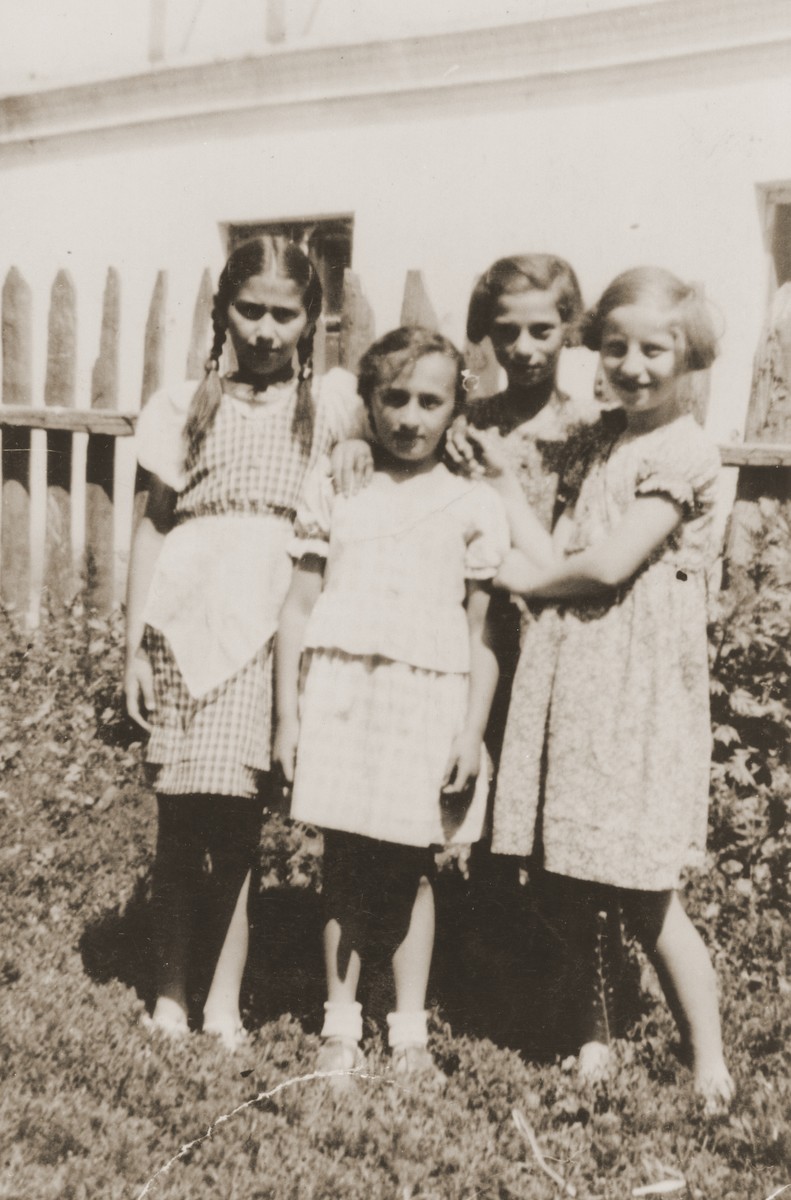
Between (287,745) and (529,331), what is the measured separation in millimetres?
1203

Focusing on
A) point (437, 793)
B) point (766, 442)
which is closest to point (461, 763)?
point (437, 793)

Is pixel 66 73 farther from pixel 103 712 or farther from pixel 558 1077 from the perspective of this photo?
pixel 558 1077

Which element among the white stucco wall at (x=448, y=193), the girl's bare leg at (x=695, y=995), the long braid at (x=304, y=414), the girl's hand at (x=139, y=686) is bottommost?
the girl's bare leg at (x=695, y=995)

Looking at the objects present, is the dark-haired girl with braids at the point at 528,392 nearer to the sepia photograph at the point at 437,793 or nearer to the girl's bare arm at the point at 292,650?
the sepia photograph at the point at 437,793

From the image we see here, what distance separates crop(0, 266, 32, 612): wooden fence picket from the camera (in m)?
5.54

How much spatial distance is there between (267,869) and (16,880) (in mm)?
824

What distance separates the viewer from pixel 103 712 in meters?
4.89

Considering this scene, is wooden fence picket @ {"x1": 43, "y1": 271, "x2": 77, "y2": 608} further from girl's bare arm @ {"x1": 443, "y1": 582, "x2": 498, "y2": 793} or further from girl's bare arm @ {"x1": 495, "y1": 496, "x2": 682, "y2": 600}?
girl's bare arm @ {"x1": 495, "y1": 496, "x2": 682, "y2": 600}

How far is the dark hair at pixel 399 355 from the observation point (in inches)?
109

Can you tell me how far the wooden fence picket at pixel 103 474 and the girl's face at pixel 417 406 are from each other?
2854 mm

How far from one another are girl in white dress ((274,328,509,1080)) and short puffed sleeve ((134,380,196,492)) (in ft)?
1.25

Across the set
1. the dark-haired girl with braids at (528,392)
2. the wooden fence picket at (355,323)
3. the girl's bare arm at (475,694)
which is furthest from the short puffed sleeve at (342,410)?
the wooden fence picket at (355,323)

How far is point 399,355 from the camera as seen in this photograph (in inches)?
109

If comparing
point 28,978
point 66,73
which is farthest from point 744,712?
point 66,73
